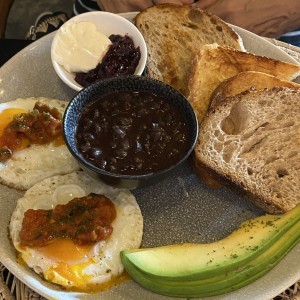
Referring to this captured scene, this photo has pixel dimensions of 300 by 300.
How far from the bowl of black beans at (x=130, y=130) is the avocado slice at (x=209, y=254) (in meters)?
0.33

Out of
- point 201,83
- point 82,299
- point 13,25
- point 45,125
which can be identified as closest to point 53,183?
point 45,125

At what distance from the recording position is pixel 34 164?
2.47 meters

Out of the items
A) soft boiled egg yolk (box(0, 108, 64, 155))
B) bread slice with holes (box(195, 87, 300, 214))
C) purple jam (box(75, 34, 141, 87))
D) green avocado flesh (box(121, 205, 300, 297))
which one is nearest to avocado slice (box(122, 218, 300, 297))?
green avocado flesh (box(121, 205, 300, 297))

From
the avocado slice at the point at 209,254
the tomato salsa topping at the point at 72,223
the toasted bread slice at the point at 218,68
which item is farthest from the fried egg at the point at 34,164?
the toasted bread slice at the point at 218,68

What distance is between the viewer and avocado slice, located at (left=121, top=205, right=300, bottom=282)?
2.10 m

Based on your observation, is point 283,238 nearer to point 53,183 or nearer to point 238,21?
point 53,183

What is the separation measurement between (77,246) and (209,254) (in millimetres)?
566

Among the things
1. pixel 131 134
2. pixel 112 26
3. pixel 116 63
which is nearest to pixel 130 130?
pixel 131 134

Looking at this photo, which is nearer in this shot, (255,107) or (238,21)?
(255,107)

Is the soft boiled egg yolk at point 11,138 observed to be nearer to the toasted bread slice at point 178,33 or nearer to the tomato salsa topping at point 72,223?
the tomato salsa topping at point 72,223

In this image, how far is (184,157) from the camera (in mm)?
2256

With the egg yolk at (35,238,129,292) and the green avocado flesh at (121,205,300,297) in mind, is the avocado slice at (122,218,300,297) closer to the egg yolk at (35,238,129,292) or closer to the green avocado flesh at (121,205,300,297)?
the green avocado flesh at (121,205,300,297)

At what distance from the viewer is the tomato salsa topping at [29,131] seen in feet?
8.14

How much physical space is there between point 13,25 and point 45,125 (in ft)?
9.90
